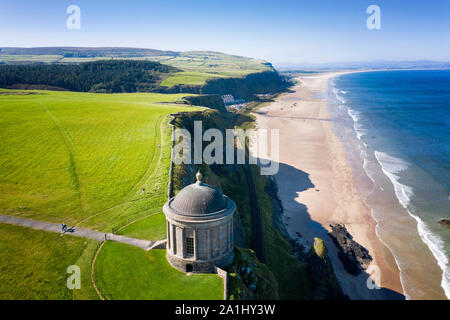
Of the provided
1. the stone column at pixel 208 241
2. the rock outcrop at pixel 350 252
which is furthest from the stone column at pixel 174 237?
the rock outcrop at pixel 350 252

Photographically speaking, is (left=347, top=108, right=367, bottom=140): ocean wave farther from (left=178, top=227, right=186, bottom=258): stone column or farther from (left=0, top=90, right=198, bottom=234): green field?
(left=178, top=227, right=186, bottom=258): stone column

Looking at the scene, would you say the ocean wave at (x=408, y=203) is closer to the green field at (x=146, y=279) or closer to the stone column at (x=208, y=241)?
the stone column at (x=208, y=241)

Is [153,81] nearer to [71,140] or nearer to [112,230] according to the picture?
[71,140]

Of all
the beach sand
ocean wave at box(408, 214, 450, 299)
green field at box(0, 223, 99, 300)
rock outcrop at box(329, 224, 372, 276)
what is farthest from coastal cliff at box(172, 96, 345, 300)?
ocean wave at box(408, 214, 450, 299)

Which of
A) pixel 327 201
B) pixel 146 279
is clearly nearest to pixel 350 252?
pixel 327 201

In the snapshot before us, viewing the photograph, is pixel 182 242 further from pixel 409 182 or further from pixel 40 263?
pixel 409 182

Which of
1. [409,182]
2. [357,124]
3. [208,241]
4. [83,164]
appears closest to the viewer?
[208,241]
